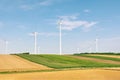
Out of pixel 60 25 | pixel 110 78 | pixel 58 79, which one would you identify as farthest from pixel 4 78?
pixel 60 25

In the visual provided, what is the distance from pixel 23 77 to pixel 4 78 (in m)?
2.58

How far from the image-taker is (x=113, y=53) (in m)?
108

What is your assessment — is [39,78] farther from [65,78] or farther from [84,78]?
[84,78]

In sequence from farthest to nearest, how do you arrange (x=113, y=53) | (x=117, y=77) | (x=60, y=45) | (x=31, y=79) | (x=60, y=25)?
(x=113, y=53) < (x=60, y=25) < (x=60, y=45) < (x=117, y=77) < (x=31, y=79)

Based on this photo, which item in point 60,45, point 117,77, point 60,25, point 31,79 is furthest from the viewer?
point 60,25

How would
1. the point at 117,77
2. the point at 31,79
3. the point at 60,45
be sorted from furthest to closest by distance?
the point at 60,45 < the point at 117,77 < the point at 31,79

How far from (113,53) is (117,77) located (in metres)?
71.9

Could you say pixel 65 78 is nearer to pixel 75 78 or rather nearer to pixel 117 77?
pixel 75 78

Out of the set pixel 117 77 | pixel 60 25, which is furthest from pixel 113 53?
pixel 117 77

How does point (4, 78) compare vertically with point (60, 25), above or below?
below

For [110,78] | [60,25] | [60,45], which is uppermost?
[60,25]

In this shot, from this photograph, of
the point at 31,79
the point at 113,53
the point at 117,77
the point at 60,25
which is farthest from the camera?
the point at 113,53

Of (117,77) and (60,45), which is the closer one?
(117,77)

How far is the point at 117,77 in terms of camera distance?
37000 millimetres
